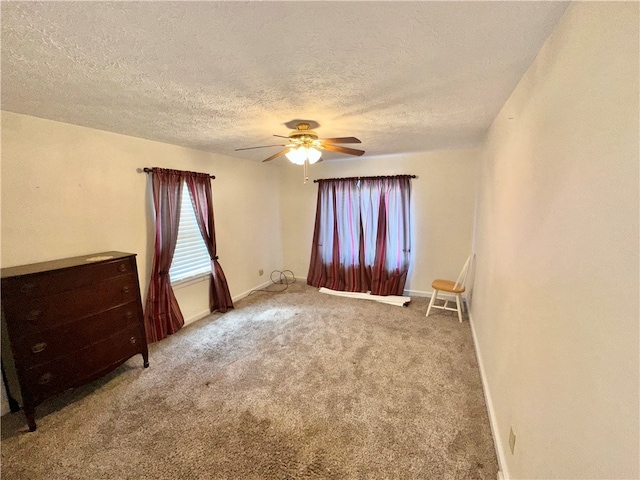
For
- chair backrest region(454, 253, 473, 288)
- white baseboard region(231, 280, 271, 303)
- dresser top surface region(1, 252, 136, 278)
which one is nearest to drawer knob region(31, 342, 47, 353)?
dresser top surface region(1, 252, 136, 278)

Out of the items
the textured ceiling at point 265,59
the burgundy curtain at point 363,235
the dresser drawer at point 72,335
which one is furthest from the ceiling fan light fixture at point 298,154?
the burgundy curtain at point 363,235

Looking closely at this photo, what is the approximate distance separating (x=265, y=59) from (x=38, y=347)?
2443mm

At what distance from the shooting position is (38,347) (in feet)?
6.21

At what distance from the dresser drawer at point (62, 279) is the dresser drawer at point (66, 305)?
4 centimetres

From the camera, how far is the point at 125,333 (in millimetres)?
2426

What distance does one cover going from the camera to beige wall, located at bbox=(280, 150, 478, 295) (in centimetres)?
386

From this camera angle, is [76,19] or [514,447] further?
[514,447]

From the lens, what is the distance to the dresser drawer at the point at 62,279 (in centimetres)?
178

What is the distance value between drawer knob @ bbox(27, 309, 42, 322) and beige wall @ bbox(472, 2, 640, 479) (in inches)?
117

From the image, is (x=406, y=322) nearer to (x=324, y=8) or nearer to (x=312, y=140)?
(x=312, y=140)

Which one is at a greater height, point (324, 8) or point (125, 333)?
point (324, 8)

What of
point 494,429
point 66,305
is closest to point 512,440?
point 494,429

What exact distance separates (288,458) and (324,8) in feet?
7.59

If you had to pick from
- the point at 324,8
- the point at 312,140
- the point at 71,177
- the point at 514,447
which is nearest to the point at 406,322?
the point at 514,447
